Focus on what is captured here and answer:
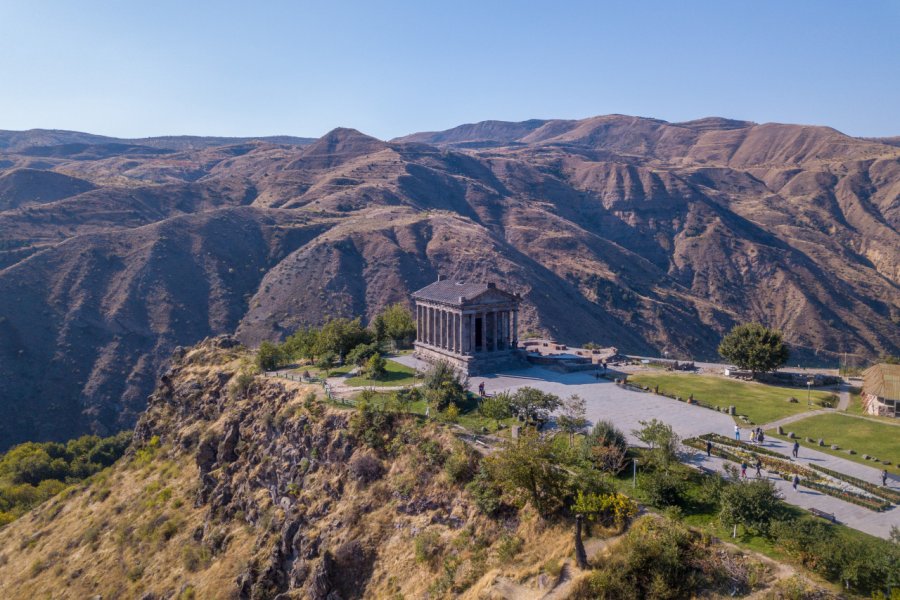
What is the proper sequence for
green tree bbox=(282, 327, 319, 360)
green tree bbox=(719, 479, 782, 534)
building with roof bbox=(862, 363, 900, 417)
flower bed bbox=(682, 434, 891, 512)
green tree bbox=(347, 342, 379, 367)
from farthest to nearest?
green tree bbox=(282, 327, 319, 360) < green tree bbox=(347, 342, 379, 367) < building with roof bbox=(862, 363, 900, 417) < flower bed bbox=(682, 434, 891, 512) < green tree bbox=(719, 479, 782, 534)

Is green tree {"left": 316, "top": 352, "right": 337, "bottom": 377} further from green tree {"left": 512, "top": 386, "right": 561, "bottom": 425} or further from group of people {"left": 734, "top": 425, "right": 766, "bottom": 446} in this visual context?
group of people {"left": 734, "top": 425, "right": 766, "bottom": 446}

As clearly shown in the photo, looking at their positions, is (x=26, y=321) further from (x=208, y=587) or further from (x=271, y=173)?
(x=271, y=173)

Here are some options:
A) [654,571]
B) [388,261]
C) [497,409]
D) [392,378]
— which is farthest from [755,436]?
[388,261]

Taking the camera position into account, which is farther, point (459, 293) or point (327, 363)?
point (459, 293)

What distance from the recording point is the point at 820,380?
1815 inches

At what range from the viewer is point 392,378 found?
45.2m

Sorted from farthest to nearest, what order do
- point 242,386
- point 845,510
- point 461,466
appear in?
point 242,386
point 461,466
point 845,510

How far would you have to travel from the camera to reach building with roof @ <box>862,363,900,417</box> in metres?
36.8

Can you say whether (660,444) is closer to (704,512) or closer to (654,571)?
(704,512)

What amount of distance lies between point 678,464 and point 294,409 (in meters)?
25.5

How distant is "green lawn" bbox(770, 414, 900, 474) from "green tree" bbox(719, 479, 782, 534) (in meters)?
11.7

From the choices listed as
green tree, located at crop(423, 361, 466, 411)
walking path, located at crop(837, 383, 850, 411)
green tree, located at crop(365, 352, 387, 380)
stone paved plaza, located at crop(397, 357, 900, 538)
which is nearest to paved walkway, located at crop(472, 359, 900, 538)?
stone paved plaza, located at crop(397, 357, 900, 538)

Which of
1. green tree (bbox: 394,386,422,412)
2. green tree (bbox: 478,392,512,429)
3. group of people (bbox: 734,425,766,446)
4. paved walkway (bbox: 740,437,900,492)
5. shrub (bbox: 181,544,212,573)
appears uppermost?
green tree (bbox: 478,392,512,429)

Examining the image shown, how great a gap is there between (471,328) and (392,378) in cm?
813
